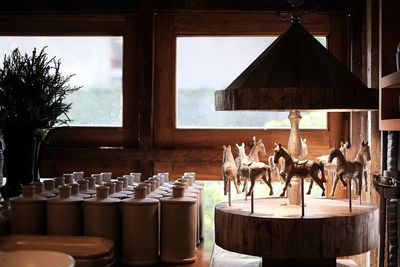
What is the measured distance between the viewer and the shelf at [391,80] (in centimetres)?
187

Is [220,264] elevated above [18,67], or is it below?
below

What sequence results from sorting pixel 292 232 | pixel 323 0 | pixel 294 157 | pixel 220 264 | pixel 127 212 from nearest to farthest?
pixel 292 232, pixel 127 212, pixel 294 157, pixel 220 264, pixel 323 0

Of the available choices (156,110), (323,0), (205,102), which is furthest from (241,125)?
(323,0)

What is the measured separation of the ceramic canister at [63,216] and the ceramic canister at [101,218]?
0.03 meters

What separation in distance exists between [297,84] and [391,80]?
43 centimetres

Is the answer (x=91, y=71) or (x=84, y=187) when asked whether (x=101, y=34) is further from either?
(x=84, y=187)

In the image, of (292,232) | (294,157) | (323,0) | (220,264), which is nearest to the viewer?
(292,232)

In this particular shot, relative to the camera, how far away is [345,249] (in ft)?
5.57

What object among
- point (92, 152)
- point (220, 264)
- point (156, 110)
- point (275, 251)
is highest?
point (156, 110)

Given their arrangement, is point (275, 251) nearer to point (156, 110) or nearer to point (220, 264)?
point (220, 264)

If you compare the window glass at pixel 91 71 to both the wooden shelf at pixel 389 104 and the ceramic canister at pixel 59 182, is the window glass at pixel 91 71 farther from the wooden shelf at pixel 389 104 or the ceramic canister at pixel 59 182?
the wooden shelf at pixel 389 104

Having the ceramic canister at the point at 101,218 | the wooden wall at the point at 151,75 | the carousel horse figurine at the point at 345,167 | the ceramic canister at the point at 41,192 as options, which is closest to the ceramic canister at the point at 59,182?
the ceramic canister at the point at 41,192

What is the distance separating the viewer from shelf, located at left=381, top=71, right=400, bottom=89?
1.87 metres

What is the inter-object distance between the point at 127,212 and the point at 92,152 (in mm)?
1011
